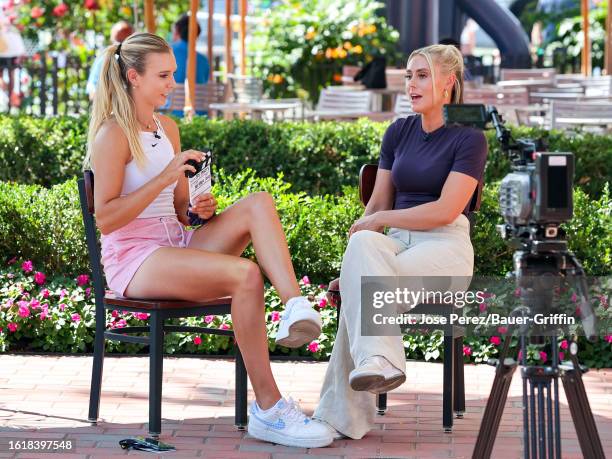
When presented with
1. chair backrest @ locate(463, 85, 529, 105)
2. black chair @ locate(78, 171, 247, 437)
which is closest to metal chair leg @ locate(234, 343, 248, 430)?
black chair @ locate(78, 171, 247, 437)

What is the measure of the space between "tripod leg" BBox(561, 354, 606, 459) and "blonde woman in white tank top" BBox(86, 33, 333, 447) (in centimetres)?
104

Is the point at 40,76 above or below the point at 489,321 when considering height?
above

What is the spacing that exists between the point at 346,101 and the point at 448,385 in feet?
25.4

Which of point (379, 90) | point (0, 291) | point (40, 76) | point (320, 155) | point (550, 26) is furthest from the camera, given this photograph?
point (550, 26)

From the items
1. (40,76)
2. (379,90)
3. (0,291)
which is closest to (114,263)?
(0,291)

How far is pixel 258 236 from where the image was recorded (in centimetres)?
425

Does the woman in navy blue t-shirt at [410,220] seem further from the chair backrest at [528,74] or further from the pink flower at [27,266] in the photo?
the chair backrest at [528,74]

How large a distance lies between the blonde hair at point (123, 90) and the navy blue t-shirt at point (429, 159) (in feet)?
3.21

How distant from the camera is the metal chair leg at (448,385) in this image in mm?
4289

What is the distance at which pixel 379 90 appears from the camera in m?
12.9

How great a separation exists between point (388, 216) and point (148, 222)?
89 centimetres

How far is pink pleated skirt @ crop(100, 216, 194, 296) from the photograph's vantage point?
4.27 meters

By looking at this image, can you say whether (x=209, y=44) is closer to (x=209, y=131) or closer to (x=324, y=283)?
(x=209, y=131)

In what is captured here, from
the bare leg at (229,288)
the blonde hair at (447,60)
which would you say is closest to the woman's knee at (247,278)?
the bare leg at (229,288)
